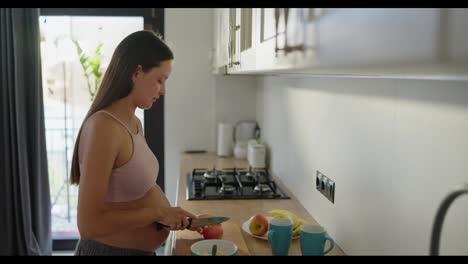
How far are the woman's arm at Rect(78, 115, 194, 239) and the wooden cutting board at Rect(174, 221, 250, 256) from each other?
0.17m

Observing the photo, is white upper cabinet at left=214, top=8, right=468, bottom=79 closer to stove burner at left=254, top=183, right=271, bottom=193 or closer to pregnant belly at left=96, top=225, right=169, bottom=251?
pregnant belly at left=96, top=225, right=169, bottom=251

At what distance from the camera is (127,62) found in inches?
55.5

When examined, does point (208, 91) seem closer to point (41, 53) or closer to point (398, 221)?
point (41, 53)

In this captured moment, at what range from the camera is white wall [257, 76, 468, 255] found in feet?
3.05

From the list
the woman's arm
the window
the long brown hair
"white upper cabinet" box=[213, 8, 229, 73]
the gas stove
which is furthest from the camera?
the window

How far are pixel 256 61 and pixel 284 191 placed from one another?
122 cm

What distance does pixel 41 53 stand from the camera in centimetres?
306

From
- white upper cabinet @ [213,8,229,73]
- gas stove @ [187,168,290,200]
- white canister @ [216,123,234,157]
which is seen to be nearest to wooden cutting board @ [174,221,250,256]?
gas stove @ [187,168,290,200]

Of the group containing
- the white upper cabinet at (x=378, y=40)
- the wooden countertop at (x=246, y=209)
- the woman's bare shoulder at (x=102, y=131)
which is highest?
the white upper cabinet at (x=378, y=40)

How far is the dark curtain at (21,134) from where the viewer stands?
2932 mm

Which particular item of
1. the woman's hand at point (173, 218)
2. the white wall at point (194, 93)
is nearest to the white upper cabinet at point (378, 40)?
the woman's hand at point (173, 218)

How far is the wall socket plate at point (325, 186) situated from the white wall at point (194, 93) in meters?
1.66

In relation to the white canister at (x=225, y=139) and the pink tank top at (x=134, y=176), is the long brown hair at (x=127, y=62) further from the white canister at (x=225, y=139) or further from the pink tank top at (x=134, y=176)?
the white canister at (x=225, y=139)

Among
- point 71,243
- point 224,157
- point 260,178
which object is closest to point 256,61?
point 260,178
